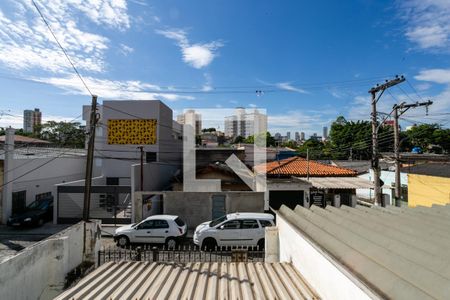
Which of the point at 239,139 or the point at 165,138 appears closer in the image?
the point at 165,138

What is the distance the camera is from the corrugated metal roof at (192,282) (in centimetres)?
446

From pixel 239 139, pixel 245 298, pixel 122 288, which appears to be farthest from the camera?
pixel 239 139

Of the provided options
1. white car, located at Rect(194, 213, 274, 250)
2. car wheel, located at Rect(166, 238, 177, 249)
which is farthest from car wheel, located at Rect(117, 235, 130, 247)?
white car, located at Rect(194, 213, 274, 250)

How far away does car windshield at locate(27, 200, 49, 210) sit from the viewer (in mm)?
16094

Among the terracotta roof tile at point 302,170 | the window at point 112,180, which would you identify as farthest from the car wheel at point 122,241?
→ the window at point 112,180

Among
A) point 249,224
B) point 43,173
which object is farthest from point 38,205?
point 249,224

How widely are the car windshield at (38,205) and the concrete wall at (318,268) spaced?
15.2 meters

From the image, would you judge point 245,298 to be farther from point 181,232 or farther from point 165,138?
point 165,138

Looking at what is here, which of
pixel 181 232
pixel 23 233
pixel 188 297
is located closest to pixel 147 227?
pixel 181 232

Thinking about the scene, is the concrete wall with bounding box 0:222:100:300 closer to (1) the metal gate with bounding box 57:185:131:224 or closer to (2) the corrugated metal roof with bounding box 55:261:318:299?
(2) the corrugated metal roof with bounding box 55:261:318:299

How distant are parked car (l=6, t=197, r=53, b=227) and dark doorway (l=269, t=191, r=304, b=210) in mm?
12784

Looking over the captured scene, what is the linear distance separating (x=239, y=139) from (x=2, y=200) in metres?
56.1

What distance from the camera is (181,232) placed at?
12039mm

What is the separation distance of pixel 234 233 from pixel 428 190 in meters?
12.3
